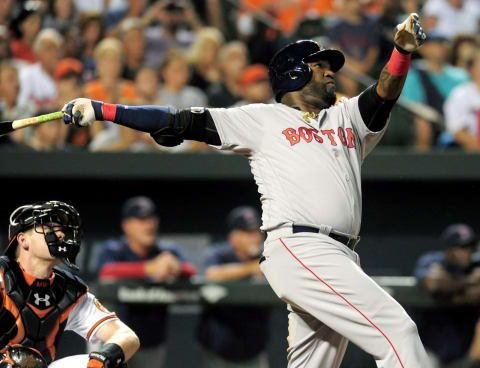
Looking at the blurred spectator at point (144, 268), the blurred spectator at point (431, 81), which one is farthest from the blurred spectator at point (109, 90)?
the blurred spectator at point (431, 81)

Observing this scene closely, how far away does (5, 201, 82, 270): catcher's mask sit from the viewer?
361 centimetres

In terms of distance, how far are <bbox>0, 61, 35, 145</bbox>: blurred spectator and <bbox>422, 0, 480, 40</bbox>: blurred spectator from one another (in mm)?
4305

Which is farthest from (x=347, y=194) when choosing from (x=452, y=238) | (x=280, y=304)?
(x=452, y=238)

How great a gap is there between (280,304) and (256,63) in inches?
110

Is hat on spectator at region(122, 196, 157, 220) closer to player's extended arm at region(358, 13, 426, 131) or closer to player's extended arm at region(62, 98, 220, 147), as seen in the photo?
player's extended arm at region(62, 98, 220, 147)

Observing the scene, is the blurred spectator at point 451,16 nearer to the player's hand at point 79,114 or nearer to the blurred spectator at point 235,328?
the blurred spectator at point 235,328

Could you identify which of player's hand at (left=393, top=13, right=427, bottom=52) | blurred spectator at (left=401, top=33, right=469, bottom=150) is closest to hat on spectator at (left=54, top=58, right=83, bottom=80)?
blurred spectator at (left=401, top=33, right=469, bottom=150)

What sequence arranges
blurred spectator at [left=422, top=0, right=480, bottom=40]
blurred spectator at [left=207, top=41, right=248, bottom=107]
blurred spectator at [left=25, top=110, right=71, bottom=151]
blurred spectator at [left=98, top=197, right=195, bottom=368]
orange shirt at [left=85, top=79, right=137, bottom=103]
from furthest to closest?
1. blurred spectator at [left=422, top=0, right=480, bottom=40]
2. blurred spectator at [left=207, top=41, right=248, bottom=107]
3. orange shirt at [left=85, top=79, right=137, bottom=103]
4. blurred spectator at [left=25, top=110, right=71, bottom=151]
5. blurred spectator at [left=98, top=197, right=195, bottom=368]

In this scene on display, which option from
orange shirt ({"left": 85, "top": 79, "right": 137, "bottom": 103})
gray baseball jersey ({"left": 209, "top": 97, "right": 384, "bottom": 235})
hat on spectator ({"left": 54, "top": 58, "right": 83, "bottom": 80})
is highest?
hat on spectator ({"left": 54, "top": 58, "right": 83, "bottom": 80})

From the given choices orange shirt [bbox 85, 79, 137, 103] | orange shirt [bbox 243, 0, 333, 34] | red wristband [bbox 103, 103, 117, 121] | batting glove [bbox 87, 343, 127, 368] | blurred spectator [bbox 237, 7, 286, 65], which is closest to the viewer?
batting glove [bbox 87, 343, 127, 368]

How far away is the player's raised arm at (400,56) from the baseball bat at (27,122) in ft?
4.42

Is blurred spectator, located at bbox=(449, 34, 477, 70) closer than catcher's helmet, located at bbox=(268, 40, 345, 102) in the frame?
No

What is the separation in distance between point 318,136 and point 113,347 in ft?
3.95

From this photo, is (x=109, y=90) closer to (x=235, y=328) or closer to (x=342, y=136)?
(x=235, y=328)
